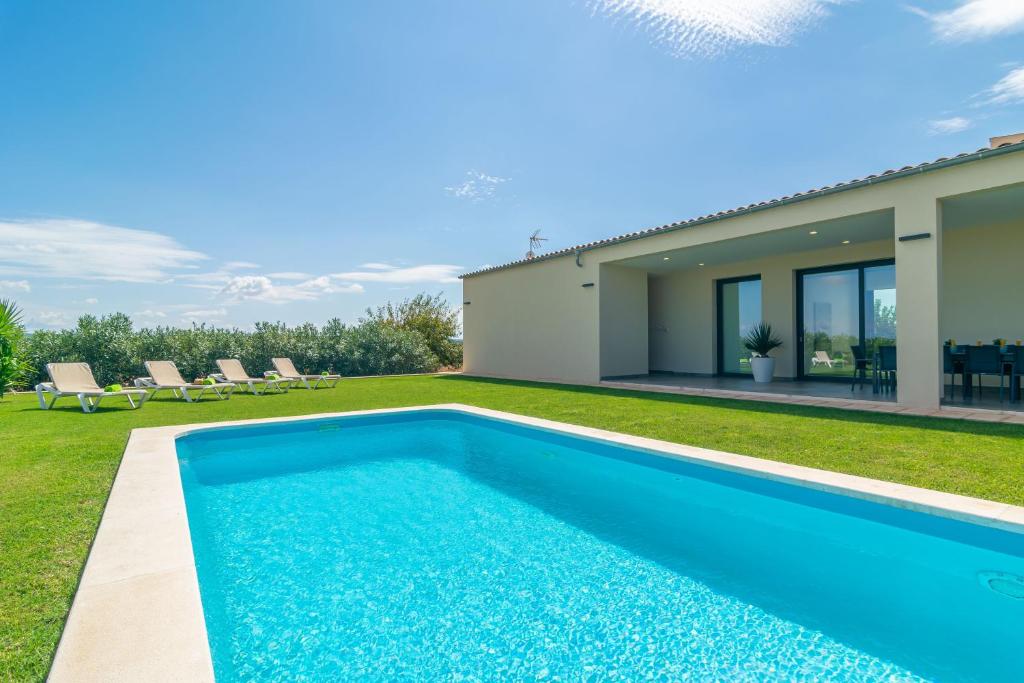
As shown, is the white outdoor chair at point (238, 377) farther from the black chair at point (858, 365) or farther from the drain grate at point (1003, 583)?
the black chair at point (858, 365)

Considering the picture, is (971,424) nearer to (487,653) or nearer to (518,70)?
(487,653)

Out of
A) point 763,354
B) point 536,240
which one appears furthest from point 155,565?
point 536,240

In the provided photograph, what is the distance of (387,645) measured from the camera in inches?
99.4

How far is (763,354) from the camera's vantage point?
11883 millimetres

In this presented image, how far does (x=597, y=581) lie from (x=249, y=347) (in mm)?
15989

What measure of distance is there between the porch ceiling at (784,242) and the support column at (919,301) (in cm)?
59

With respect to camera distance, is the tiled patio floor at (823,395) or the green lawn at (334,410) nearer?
the green lawn at (334,410)

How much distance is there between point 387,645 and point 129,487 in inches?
115

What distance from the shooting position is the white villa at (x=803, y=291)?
730 centimetres

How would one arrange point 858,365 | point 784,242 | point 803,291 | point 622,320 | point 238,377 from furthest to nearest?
point 622,320
point 238,377
point 803,291
point 784,242
point 858,365

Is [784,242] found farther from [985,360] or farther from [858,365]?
[985,360]

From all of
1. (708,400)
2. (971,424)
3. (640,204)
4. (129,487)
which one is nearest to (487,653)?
(129,487)

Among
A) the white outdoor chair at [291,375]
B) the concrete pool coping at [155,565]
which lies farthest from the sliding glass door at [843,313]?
the white outdoor chair at [291,375]

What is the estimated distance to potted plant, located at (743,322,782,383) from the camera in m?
11.6
